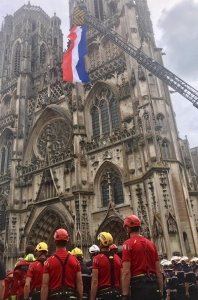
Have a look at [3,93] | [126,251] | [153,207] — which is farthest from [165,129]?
[3,93]

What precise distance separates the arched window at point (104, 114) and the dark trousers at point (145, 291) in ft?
55.5

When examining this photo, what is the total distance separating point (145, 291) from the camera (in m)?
3.81

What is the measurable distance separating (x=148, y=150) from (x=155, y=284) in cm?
1315

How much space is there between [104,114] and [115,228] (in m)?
8.01

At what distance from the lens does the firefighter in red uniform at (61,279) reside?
13.8ft

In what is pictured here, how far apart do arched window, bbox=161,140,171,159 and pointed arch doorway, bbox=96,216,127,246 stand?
431 cm

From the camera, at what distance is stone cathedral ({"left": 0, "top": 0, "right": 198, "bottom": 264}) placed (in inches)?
639

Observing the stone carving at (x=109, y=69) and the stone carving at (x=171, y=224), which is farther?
the stone carving at (x=109, y=69)

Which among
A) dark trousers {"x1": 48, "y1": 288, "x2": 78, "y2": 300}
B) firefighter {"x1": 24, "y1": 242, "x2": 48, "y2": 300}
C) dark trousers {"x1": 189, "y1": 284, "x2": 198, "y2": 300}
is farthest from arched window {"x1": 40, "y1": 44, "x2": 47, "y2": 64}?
dark trousers {"x1": 48, "y1": 288, "x2": 78, "y2": 300}

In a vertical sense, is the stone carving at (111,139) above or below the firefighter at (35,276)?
above

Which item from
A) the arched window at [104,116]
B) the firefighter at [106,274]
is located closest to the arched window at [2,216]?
the arched window at [104,116]

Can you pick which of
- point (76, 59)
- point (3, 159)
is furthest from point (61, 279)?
point (3, 159)

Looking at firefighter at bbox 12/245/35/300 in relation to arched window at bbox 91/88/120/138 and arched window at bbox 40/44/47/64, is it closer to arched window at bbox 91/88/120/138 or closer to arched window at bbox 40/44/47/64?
arched window at bbox 91/88/120/138

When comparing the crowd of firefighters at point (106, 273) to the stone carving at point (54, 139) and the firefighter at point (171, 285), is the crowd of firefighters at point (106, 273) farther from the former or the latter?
the stone carving at point (54, 139)
